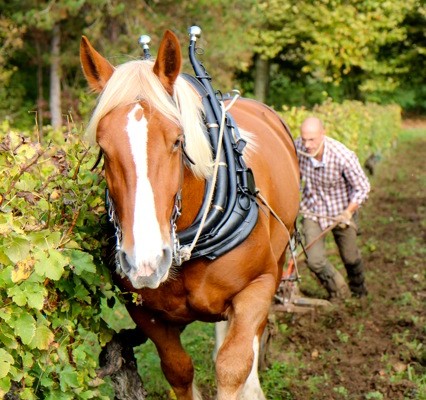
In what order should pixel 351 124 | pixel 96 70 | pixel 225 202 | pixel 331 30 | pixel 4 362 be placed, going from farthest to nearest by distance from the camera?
pixel 331 30 < pixel 351 124 < pixel 225 202 < pixel 96 70 < pixel 4 362

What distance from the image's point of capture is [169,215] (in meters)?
3.03

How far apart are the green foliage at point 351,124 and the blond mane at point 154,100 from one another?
265 inches

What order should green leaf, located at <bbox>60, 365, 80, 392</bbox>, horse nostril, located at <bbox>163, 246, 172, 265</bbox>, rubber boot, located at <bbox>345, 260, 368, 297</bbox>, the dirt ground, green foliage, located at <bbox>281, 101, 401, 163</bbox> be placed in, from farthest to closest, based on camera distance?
1. green foliage, located at <bbox>281, 101, 401, 163</bbox>
2. rubber boot, located at <bbox>345, 260, 368, 297</bbox>
3. the dirt ground
4. green leaf, located at <bbox>60, 365, 80, 392</bbox>
5. horse nostril, located at <bbox>163, 246, 172, 265</bbox>

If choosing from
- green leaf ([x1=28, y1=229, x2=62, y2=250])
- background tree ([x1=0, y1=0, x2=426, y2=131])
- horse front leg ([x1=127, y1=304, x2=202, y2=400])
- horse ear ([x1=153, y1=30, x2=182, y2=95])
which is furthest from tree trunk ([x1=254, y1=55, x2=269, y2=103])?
green leaf ([x1=28, y1=229, x2=62, y2=250])

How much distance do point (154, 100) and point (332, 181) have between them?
4080 mm

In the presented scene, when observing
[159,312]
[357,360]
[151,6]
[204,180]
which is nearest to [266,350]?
[357,360]

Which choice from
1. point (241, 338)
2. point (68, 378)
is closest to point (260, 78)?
point (241, 338)

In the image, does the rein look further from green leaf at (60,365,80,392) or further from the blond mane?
green leaf at (60,365,80,392)

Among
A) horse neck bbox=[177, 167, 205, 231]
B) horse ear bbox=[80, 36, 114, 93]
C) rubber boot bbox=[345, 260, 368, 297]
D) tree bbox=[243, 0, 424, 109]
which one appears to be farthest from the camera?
tree bbox=[243, 0, 424, 109]

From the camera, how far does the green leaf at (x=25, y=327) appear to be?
2.75m

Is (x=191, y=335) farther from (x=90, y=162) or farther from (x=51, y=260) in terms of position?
(x=51, y=260)

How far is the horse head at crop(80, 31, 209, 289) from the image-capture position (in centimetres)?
279

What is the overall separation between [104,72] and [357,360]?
3.20 m

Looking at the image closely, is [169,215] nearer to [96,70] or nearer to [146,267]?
[146,267]
